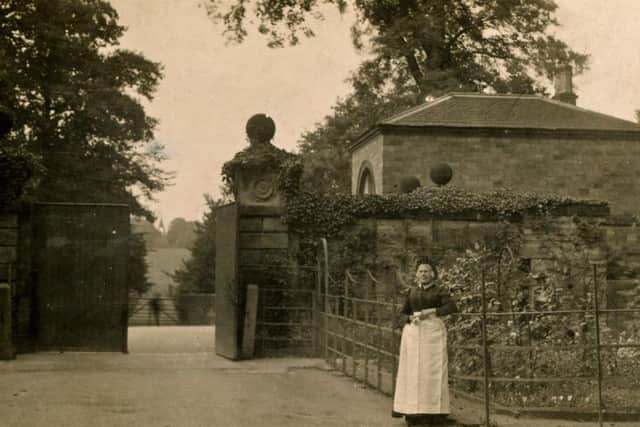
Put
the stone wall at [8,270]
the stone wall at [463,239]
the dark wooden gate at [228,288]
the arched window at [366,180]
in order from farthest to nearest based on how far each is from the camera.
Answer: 1. the arched window at [366,180]
2. the stone wall at [463,239]
3. the dark wooden gate at [228,288]
4. the stone wall at [8,270]

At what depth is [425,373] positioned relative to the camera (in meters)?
8.00

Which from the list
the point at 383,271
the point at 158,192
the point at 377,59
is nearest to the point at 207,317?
the point at 158,192

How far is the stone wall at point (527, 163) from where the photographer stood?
27750 mm

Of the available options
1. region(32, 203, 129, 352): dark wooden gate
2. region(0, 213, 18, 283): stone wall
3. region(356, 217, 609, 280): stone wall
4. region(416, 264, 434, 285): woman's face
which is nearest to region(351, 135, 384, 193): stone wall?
region(356, 217, 609, 280): stone wall

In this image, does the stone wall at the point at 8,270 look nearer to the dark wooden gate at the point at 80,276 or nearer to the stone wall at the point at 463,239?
the dark wooden gate at the point at 80,276

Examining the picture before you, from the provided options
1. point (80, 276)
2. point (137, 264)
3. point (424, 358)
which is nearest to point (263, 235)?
point (80, 276)

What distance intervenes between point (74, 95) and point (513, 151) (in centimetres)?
1449

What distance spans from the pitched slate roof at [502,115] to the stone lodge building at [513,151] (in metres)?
0.03

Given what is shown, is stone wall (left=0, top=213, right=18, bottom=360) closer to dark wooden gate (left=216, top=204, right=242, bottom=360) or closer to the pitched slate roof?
dark wooden gate (left=216, top=204, right=242, bottom=360)

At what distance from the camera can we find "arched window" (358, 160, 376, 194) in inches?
1162

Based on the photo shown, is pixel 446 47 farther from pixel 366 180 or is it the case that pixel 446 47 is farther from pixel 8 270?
pixel 8 270

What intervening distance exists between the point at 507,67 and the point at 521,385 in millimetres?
29136

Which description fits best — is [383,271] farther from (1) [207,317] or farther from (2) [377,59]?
(2) [377,59]

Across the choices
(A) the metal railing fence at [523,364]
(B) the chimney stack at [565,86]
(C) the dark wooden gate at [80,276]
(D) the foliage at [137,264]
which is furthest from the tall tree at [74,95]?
(A) the metal railing fence at [523,364]
